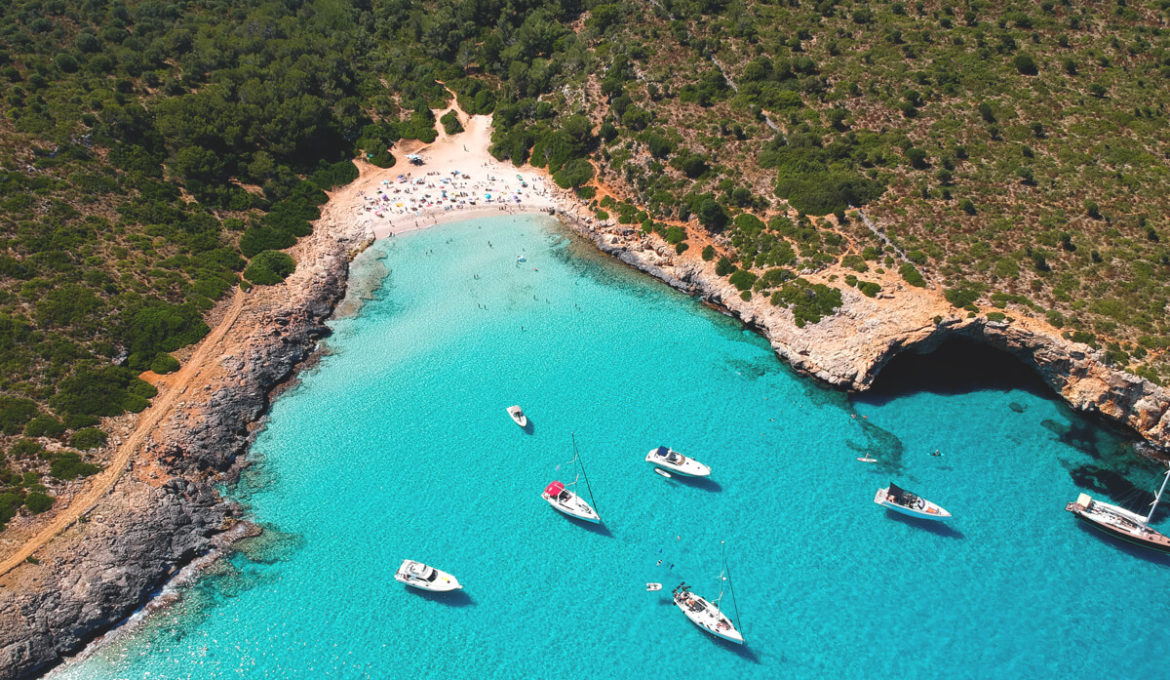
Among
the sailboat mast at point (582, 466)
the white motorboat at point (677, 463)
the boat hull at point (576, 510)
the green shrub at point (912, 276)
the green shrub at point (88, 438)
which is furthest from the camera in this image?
the green shrub at point (912, 276)

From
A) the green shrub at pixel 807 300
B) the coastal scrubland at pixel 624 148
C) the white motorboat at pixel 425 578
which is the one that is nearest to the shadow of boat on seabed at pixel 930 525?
the green shrub at pixel 807 300

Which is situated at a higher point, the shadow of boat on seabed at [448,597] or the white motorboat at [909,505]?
the white motorboat at [909,505]

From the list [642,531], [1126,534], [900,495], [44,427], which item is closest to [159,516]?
[44,427]

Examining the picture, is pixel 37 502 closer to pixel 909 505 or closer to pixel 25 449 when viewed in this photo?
pixel 25 449

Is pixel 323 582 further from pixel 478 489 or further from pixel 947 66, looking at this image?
pixel 947 66

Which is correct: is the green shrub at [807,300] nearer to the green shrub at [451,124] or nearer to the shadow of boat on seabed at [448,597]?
the shadow of boat on seabed at [448,597]

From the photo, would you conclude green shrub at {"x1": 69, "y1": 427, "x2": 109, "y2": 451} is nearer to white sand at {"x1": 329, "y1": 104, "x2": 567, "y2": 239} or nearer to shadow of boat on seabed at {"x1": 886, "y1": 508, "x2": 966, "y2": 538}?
white sand at {"x1": 329, "y1": 104, "x2": 567, "y2": 239}
